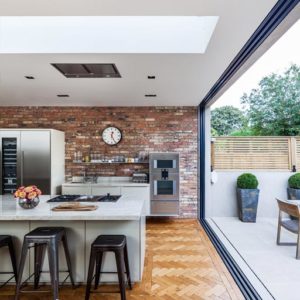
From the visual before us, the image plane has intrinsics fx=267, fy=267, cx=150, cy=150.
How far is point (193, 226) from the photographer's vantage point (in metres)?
5.24

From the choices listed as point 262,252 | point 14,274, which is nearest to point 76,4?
point 14,274

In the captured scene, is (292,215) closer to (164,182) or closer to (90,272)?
(164,182)

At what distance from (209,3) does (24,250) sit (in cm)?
261

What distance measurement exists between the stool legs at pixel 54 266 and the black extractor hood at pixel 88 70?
6.77ft

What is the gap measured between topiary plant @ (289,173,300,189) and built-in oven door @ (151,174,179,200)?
Result: 7.98 ft

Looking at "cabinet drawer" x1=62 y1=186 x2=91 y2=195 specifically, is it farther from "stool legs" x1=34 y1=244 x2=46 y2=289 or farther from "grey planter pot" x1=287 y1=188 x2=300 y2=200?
"grey planter pot" x1=287 y1=188 x2=300 y2=200

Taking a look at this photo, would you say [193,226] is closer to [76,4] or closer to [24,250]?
[24,250]

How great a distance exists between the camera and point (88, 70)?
3.45 meters

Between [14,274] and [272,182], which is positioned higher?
[272,182]

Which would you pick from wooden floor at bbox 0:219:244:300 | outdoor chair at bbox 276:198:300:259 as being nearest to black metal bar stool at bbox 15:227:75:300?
wooden floor at bbox 0:219:244:300

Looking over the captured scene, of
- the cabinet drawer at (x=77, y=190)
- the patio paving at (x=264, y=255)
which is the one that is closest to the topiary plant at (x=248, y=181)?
the patio paving at (x=264, y=255)

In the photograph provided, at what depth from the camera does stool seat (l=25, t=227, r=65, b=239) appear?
2.48 metres

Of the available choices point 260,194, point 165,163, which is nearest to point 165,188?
point 165,163

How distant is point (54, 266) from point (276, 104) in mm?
7075
